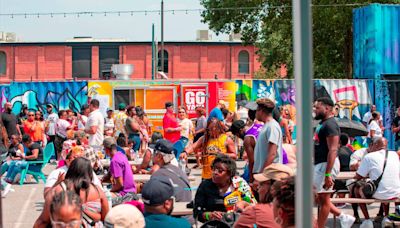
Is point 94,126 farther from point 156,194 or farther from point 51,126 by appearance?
point 156,194

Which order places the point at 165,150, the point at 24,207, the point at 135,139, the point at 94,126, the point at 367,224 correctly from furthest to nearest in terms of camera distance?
the point at 135,139, the point at 94,126, the point at 24,207, the point at 367,224, the point at 165,150

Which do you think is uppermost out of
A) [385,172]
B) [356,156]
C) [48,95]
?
[48,95]

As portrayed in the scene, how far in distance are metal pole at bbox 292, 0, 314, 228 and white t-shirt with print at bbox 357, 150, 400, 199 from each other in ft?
27.2

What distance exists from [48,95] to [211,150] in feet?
50.5

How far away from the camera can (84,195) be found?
7199mm

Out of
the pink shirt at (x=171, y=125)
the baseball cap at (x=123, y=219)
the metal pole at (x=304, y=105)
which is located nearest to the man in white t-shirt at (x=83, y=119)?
the pink shirt at (x=171, y=125)

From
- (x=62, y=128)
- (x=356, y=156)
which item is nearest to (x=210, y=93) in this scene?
(x=62, y=128)

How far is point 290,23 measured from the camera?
3903 cm

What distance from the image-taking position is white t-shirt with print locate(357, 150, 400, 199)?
10672 mm

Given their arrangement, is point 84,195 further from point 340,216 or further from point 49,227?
point 340,216

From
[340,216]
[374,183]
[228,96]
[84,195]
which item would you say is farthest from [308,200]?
[228,96]

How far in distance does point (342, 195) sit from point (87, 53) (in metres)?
57.4

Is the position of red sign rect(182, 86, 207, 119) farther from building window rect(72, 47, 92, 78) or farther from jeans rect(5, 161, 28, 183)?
building window rect(72, 47, 92, 78)

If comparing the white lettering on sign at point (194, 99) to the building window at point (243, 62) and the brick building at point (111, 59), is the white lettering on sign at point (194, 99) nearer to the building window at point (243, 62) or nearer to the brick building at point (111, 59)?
the brick building at point (111, 59)
